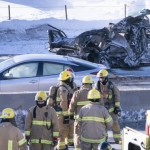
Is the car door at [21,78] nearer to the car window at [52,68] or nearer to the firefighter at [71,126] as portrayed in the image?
the car window at [52,68]

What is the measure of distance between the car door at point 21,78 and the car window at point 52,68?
220mm

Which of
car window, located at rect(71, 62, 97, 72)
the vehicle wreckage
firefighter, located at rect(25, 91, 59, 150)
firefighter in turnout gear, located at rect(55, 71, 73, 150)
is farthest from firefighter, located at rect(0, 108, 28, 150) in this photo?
the vehicle wreckage

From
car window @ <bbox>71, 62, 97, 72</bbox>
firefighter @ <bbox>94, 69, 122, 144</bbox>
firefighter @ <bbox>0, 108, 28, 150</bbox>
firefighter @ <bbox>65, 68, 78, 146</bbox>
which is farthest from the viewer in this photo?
car window @ <bbox>71, 62, 97, 72</bbox>

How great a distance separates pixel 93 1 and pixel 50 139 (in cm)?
5734

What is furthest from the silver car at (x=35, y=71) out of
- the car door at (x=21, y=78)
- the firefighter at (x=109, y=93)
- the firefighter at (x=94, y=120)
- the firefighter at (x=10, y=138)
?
the firefighter at (x=10, y=138)

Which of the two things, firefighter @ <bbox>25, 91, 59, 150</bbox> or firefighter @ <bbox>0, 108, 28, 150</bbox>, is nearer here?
firefighter @ <bbox>0, 108, 28, 150</bbox>

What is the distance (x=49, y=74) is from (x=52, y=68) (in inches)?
7.1

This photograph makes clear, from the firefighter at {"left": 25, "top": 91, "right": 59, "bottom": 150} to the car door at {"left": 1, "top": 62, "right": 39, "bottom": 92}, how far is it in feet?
14.3

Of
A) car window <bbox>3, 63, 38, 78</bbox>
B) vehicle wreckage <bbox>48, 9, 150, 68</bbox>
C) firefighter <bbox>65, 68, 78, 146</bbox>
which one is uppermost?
vehicle wreckage <bbox>48, 9, 150, 68</bbox>

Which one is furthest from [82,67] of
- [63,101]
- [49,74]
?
[63,101]

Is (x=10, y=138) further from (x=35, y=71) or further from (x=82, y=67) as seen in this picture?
(x=82, y=67)

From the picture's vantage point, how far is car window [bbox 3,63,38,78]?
13.3m

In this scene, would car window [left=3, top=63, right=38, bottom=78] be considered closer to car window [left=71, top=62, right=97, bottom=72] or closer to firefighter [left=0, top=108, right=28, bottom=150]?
car window [left=71, top=62, right=97, bottom=72]

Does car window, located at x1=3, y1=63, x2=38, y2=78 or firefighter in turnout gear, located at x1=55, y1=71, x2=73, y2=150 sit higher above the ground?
car window, located at x1=3, y1=63, x2=38, y2=78
